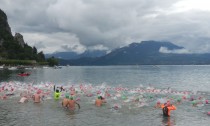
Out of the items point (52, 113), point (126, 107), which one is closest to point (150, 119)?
point (126, 107)

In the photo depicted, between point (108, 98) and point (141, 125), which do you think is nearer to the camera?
point (141, 125)

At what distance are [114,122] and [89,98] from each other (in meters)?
18.2

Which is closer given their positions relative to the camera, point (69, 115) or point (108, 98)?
point (69, 115)

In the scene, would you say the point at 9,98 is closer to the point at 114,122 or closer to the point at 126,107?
the point at 126,107

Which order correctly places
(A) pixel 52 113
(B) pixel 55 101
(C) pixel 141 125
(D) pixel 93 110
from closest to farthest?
1. (C) pixel 141 125
2. (A) pixel 52 113
3. (D) pixel 93 110
4. (B) pixel 55 101

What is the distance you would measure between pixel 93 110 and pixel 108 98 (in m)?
11.0

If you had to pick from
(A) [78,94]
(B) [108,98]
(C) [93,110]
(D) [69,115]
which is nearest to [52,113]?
(D) [69,115]

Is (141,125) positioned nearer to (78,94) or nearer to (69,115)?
(69,115)

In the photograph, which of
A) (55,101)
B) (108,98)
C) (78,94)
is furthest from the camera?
(78,94)

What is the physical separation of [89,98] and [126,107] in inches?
408

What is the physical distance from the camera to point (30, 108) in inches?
1580

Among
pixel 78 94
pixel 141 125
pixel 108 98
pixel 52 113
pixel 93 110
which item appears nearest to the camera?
pixel 141 125

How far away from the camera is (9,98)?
4888cm

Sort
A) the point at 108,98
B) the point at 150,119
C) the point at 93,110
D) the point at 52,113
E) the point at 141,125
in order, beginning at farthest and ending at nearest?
the point at 108,98 < the point at 93,110 < the point at 52,113 < the point at 150,119 < the point at 141,125
